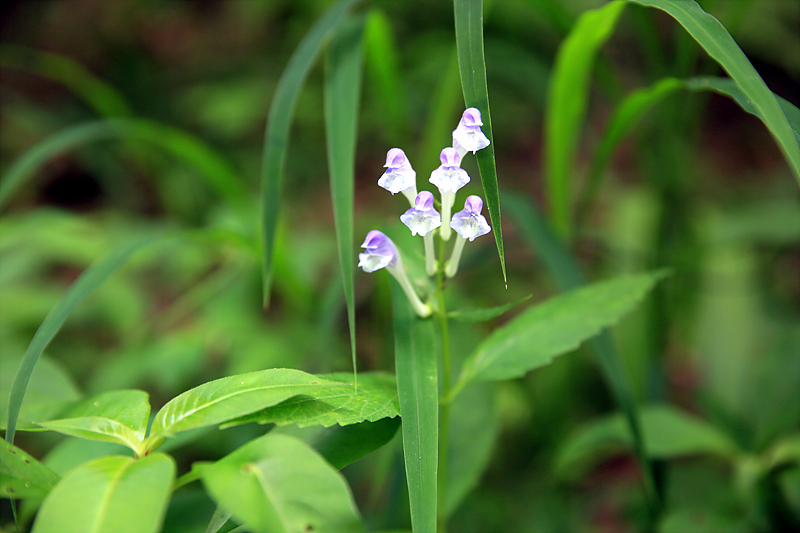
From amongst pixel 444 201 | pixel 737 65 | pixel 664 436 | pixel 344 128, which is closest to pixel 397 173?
pixel 444 201

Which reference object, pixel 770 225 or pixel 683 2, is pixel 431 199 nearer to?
pixel 683 2

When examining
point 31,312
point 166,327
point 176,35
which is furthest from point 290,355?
point 176,35

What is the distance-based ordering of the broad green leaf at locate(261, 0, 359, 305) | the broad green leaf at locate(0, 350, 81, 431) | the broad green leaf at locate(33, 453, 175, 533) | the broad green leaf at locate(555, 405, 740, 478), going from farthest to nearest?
the broad green leaf at locate(555, 405, 740, 478) < the broad green leaf at locate(261, 0, 359, 305) < the broad green leaf at locate(0, 350, 81, 431) < the broad green leaf at locate(33, 453, 175, 533)

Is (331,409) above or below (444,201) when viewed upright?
below

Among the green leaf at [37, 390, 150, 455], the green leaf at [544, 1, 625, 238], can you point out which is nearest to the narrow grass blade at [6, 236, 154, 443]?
the green leaf at [37, 390, 150, 455]

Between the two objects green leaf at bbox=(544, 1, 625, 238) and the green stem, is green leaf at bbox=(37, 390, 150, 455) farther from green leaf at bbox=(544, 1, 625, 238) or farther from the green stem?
green leaf at bbox=(544, 1, 625, 238)

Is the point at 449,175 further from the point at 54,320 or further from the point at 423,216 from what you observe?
the point at 54,320

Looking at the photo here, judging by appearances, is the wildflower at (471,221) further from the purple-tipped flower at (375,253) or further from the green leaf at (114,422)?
the green leaf at (114,422)
